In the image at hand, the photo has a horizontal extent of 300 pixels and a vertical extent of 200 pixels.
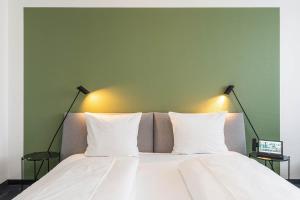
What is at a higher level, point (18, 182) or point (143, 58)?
point (143, 58)

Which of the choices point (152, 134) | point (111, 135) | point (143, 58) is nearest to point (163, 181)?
point (111, 135)

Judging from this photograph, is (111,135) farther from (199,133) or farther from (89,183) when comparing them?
(89,183)

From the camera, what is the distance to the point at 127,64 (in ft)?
10.1

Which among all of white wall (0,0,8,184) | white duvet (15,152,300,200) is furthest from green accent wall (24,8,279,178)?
white duvet (15,152,300,200)

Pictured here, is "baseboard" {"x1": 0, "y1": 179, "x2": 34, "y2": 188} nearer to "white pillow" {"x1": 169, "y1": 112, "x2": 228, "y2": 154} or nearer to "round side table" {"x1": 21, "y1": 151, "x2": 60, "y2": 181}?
"round side table" {"x1": 21, "y1": 151, "x2": 60, "y2": 181}

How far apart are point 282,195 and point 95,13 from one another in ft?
9.29

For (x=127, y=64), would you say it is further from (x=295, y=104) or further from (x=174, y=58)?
(x=295, y=104)

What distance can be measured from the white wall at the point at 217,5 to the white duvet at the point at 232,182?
5.55 ft

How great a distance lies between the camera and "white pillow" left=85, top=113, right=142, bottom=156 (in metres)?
2.57

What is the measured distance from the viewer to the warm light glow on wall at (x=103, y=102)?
121 inches

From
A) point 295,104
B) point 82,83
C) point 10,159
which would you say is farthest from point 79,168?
point 295,104

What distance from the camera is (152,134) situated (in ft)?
9.59

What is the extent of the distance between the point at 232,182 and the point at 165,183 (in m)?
0.53

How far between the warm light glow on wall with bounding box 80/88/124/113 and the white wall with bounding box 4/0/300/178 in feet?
2.85
